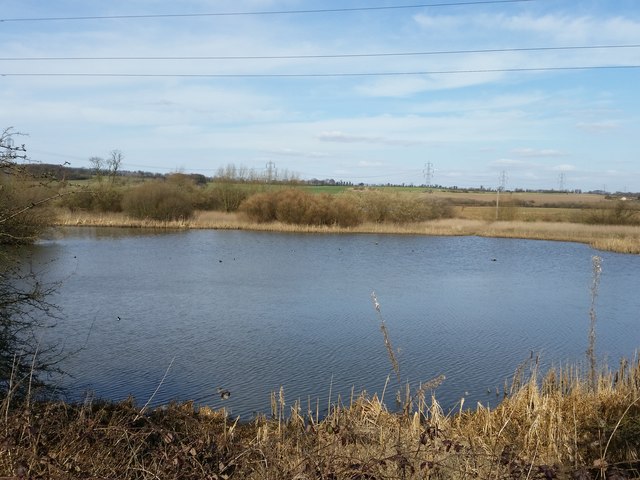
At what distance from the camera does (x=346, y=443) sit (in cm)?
354

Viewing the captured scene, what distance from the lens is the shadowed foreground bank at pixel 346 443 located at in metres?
2.73

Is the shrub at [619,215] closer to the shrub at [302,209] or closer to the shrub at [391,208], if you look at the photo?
the shrub at [391,208]

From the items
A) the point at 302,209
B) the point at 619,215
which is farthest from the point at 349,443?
the point at 619,215

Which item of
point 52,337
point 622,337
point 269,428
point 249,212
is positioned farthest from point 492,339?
point 249,212

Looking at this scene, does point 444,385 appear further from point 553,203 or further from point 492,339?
point 553,203

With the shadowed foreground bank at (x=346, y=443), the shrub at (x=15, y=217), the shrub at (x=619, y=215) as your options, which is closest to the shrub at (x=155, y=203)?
the shrub at (x=619, y=215)

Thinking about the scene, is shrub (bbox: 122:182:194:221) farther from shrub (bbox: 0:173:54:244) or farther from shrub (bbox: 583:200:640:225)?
shrub (bbox: 0:173:54:244)

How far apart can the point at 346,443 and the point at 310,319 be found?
6.88 metres

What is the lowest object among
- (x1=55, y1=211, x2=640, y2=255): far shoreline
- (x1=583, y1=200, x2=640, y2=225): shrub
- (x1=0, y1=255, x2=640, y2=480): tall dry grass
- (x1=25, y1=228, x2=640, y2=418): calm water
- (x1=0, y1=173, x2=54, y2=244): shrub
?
(x1=25, y1=228, x2=640, y2=418): calm water

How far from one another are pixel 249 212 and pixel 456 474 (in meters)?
30.8

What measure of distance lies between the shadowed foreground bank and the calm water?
1269mm

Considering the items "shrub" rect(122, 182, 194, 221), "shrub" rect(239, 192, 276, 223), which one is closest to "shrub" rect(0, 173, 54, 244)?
"shrub" rect(122, 182, 194, 221)

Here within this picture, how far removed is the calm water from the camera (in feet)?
23.1

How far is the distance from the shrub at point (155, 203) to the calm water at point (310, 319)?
36.0 ft
